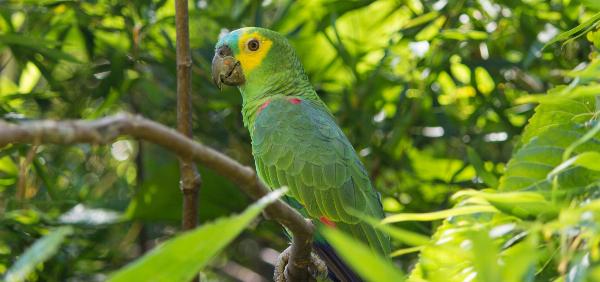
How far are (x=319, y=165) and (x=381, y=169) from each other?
0.85 meters

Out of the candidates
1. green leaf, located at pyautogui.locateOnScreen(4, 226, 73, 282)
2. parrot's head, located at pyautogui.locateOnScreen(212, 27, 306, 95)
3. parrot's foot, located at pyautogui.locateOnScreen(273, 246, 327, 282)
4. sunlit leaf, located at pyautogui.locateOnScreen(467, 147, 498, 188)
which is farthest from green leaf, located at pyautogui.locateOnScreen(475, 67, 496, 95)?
green leaf, located at pyautogui.locateOnScreen(4, 226, 73, 282)

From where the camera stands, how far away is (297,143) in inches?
80.0

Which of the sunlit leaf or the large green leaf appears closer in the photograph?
the large green leaf

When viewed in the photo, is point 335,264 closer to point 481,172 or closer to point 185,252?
point 481,172

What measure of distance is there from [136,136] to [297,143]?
47.9 inches

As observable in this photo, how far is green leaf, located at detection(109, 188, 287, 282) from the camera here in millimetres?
755

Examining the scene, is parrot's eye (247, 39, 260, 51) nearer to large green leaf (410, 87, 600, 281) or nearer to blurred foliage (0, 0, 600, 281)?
blurred foliage (0, 0, 600, 281)

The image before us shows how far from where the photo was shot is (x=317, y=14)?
2.84m

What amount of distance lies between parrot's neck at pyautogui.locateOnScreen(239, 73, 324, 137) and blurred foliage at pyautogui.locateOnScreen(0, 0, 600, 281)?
0.36 metres

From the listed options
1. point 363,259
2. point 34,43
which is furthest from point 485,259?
point 34,43

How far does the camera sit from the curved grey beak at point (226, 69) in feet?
7.38

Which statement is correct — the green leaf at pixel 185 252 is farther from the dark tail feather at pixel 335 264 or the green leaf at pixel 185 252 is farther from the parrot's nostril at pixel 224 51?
the parrot's nostril at pixel 224 51

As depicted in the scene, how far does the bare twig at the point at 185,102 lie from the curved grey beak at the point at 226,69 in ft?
1.44

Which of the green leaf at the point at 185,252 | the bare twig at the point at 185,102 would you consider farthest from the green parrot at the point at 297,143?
the green leaf at the point at 185,252
